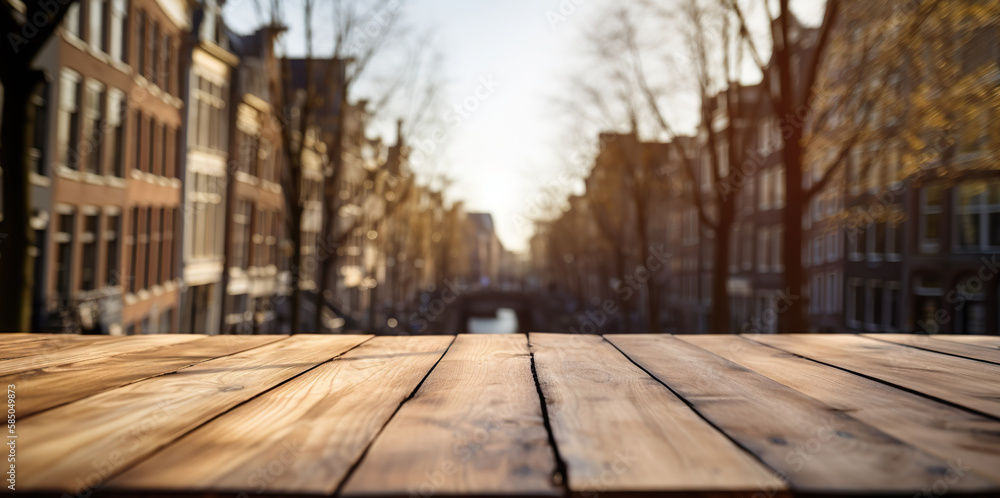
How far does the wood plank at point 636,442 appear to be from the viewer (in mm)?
1155

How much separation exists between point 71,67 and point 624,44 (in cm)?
1124

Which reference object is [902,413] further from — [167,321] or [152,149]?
[167,321]

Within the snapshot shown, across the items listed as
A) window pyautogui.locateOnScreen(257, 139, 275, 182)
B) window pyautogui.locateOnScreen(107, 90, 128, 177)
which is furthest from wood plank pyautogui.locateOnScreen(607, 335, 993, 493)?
window pyautogui.locateOnScreen(257, 139, 275, 182)

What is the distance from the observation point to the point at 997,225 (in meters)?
20.0

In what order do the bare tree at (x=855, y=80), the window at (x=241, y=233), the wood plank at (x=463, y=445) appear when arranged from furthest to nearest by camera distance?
the window at (x=241, y=233) < the bare tree at (x=855, y=80) < the wood plank at (x=463, y=445)

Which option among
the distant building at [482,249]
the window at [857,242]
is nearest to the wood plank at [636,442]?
the window at [857,242]

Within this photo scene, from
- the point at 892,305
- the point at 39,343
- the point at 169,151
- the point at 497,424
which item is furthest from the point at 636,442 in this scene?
the point at 892,305

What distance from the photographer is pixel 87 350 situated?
2645 mm

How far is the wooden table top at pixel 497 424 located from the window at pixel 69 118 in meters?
13.7

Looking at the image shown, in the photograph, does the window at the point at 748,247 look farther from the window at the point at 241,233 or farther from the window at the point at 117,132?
the window at the point at 117,132

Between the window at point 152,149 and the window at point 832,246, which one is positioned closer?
the window at point 152,149

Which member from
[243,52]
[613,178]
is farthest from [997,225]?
[243,52]

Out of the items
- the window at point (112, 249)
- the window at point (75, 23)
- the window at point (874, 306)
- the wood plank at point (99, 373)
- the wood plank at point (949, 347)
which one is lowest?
the window at point (874, 306)

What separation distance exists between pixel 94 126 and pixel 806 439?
17325 millimetres
